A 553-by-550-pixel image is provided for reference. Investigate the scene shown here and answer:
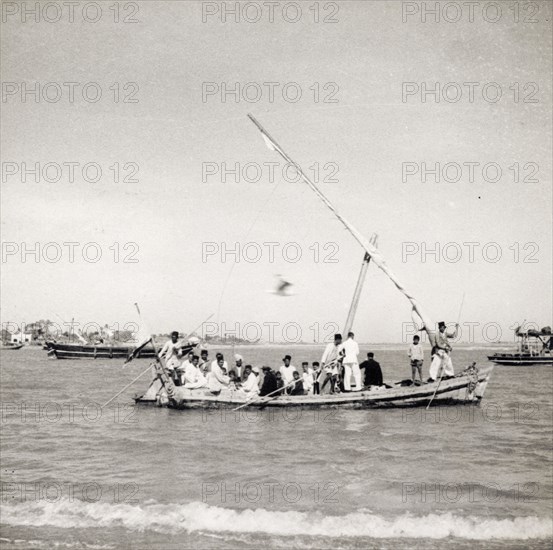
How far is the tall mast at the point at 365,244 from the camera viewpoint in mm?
19281

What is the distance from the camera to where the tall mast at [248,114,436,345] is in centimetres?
1928

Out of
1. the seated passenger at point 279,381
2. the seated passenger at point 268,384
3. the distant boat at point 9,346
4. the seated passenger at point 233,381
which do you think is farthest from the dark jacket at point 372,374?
the distant boat at point 9,346

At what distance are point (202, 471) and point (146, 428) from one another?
5.76 metres

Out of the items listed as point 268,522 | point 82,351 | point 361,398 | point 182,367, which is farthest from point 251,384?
point 82,351

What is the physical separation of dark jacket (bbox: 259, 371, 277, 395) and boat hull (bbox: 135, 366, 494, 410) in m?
0.26

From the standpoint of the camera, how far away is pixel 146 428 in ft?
55.0

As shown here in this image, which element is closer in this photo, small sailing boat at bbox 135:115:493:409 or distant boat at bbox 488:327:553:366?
small sailing boat at bbox 135:115:493:409

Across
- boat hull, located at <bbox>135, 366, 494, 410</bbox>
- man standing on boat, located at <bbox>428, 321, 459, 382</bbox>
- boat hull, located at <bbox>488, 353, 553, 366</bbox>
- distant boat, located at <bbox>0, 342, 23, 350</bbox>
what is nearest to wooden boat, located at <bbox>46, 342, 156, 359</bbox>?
boat hull, located at <bbox>488, 353, 553, 366</bbox>

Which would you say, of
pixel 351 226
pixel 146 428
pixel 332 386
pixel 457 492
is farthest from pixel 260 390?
pixel 457 492

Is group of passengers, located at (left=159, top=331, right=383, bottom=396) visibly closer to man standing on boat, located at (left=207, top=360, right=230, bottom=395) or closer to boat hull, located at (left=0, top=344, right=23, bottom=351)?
man standing on boat, located at (left=207, top=360, right=230, bottom=395)

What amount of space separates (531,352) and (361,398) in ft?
167

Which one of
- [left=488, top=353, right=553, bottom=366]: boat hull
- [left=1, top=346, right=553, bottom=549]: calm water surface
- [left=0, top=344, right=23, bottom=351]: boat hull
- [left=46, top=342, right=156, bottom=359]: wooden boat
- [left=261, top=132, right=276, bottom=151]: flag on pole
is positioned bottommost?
[left=0, top=344, right=23, bottom=351]: boat hull

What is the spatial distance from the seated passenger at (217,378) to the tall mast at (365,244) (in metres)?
6.18

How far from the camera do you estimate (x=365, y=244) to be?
2008cm
